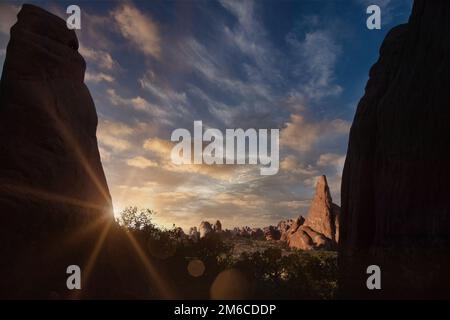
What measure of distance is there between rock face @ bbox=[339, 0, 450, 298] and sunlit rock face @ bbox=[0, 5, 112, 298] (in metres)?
22.7

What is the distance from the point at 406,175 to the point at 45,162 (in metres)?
26.9

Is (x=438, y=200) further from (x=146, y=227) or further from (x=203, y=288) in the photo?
(x=146, y=227)

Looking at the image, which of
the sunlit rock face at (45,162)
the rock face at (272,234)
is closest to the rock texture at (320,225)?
the rock face at (272,234)

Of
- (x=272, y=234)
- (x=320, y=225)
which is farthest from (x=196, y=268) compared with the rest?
(x=272, y=234)

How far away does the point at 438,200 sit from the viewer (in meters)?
21.2

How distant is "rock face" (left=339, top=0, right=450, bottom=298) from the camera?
69.6 ft

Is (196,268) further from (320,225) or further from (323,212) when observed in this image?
(323,212)

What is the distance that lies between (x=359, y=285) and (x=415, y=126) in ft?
45.0

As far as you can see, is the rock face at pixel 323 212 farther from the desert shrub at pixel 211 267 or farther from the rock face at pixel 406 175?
the rock face at pixel 406 175

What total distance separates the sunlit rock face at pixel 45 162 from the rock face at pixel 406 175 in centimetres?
2270

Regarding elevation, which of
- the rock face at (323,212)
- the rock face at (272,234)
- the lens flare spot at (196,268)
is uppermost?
the rock face at (323,212)

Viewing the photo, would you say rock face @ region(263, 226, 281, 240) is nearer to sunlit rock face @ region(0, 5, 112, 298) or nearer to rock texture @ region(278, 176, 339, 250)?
rock texture @ region(278, 176, 339, 250)

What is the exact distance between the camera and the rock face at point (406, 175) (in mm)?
21203
